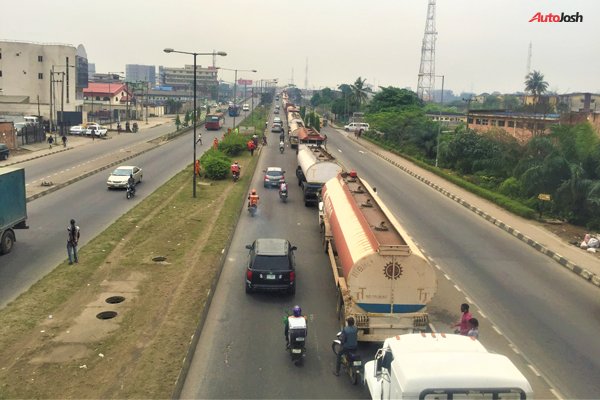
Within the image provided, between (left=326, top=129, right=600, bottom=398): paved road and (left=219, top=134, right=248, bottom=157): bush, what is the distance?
80.2ft

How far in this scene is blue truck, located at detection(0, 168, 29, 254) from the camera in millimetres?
20906

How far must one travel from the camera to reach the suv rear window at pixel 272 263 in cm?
1791

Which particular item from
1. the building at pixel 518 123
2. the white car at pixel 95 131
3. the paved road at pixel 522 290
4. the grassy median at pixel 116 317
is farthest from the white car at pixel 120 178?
the white car at pixel 95 131

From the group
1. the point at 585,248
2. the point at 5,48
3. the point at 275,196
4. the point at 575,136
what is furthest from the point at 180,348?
the point at 5,48

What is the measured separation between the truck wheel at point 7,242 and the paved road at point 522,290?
17490mm

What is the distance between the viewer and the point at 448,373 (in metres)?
8.72

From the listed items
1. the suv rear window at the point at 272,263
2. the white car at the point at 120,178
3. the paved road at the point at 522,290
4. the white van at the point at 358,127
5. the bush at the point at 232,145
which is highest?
the white van at the point at 358,127

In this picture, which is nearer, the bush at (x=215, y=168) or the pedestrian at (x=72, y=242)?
the pedestrian at (x=72, y=242)

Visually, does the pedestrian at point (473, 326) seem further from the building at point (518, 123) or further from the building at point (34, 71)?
the building at point (34, 71)

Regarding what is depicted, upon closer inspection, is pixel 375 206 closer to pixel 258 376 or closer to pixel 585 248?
pixel 258 376

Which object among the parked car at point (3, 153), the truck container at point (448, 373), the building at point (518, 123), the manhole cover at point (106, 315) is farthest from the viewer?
the building at point (518, 123)

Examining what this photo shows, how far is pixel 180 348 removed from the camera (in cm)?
1362

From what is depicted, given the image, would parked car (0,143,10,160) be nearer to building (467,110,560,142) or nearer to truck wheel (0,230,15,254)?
truck wheel (0,230,15,254)

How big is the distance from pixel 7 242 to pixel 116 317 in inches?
336
